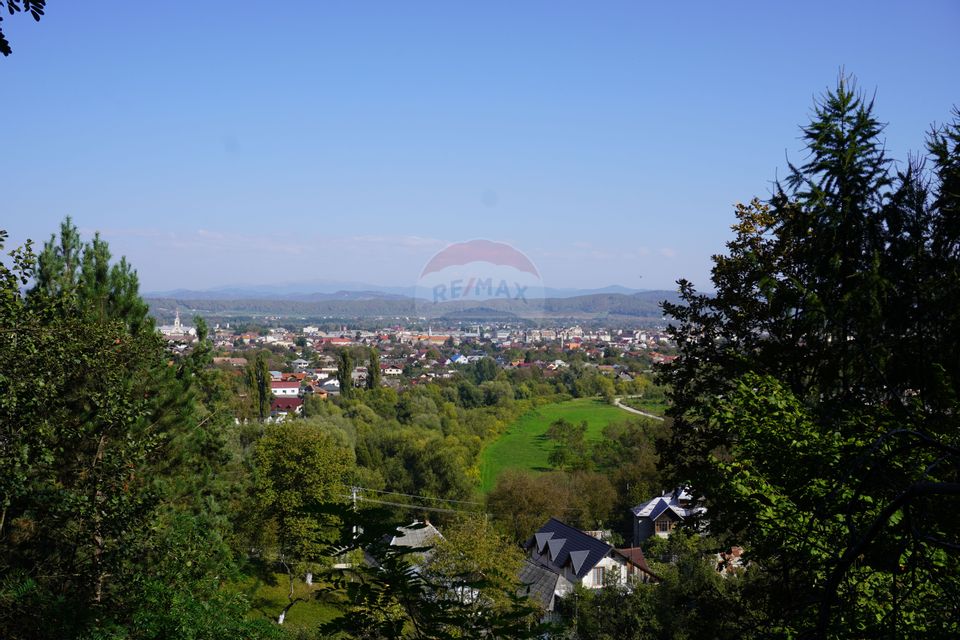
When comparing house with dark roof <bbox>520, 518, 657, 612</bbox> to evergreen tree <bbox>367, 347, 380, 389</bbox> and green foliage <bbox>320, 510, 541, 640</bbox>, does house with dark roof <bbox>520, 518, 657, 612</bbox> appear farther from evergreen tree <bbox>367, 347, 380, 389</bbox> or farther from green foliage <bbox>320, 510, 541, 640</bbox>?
evergreen tree <bbox>367, 347, 380, 389</bbox>

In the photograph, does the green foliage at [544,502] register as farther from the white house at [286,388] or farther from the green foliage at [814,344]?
the white house at [286,388]

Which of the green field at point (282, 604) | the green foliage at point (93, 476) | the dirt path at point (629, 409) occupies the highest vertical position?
the green foliage at point (93, 476)

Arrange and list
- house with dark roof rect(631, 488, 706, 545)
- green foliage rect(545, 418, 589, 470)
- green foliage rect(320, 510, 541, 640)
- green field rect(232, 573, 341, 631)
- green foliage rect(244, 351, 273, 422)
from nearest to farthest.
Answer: green foliage rect(320, 510, 541, 640) → green field rect(232, 573, 341, 631) → house with dark roof rect(631, 488, 706, 545) → green foliage rect(545, 418, 589, 470) → green foliage rect(244, 351, 273, 422)

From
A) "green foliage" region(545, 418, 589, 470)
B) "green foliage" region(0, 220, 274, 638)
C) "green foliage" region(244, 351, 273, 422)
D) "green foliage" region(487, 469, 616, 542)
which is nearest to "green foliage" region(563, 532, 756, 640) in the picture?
"green foliage" region(0, 220, 274, 638)

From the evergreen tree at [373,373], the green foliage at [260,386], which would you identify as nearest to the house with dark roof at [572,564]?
the green foliage at [260,386]

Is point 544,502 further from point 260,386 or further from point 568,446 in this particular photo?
point 260,386

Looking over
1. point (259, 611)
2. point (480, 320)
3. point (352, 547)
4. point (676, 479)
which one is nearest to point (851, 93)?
point (676, 479)

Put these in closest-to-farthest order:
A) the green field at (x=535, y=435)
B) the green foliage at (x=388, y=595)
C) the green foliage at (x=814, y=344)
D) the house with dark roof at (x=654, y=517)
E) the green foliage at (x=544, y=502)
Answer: the green foliage at (x=388, y=595) → the green foliage at (x=814, y=344) → the green foliage at (x=544, y=502) → the house with dark roof at (x=654, y=517) → the green field at (x=535, y=435)
